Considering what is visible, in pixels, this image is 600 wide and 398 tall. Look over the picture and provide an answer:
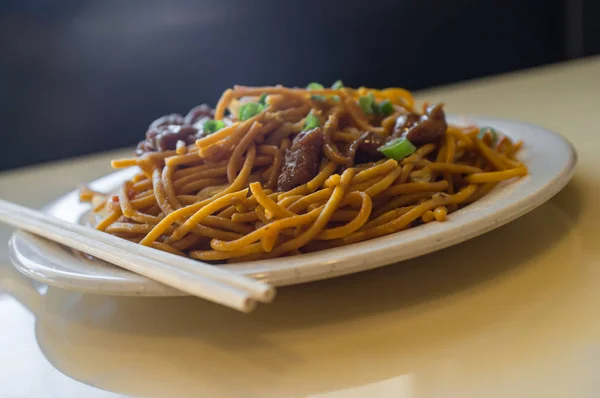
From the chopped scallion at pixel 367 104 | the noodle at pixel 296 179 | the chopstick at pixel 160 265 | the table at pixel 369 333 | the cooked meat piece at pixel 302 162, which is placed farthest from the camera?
the chopped scallion at pixel 367 104

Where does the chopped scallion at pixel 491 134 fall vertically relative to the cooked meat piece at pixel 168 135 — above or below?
below

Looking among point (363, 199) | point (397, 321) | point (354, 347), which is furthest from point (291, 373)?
point (363, 199)

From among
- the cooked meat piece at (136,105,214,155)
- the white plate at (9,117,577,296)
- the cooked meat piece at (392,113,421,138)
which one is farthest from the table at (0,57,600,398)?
the cooked meat piece at (136,105,214,155)

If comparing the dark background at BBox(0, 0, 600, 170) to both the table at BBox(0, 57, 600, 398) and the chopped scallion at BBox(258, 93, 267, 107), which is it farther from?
the table at BBox(0, 57, 600, 398)

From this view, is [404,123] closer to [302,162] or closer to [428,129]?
[428,129]

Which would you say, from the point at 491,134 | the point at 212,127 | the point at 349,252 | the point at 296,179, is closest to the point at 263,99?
the point at 212,127

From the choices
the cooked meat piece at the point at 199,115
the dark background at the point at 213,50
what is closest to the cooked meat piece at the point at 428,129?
the cooked meat piece at the point at 199,115

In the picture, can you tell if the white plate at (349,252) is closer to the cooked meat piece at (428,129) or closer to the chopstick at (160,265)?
the chopstick at (160,265)

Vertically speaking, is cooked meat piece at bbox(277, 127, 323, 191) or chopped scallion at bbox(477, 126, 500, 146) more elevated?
cooked meat piece at bbox(277, 127, 323, 191)
